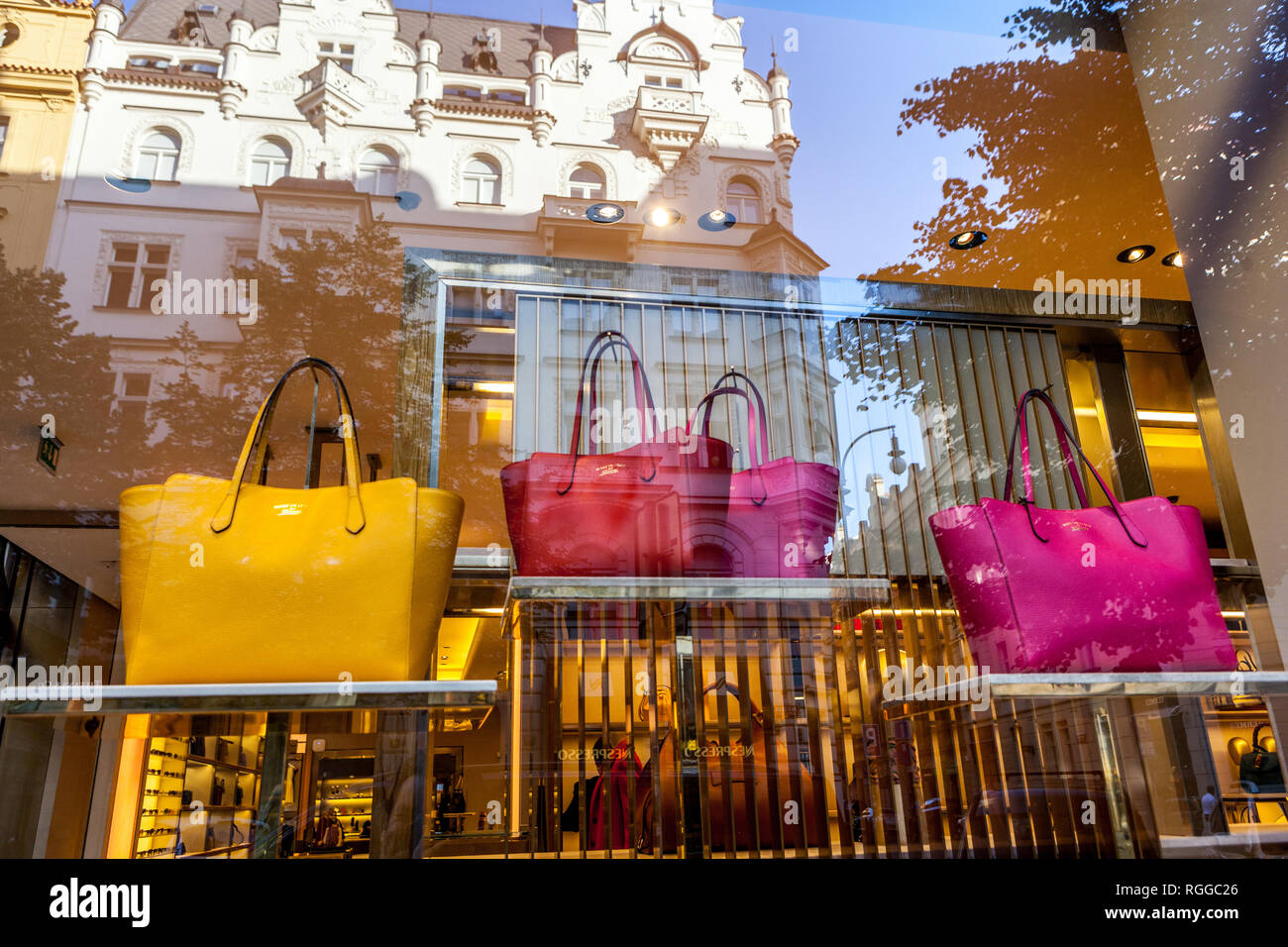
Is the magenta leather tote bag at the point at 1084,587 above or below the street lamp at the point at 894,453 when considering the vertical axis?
below

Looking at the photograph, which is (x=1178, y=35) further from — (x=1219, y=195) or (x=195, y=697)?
(x=195, y=697)

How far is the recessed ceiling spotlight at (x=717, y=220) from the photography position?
214cm

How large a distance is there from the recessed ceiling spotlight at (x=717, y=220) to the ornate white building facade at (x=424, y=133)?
0.01 metres

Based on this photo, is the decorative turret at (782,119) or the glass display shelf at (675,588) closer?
the glass display shelf at (675,588)

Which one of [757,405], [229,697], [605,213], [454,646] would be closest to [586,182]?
[605,213]

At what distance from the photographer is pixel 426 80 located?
86.2 inches

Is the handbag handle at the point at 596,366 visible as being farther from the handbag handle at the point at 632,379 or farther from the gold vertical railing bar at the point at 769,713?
the gold vertical railing bar at the point at 769,713

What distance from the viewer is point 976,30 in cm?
234

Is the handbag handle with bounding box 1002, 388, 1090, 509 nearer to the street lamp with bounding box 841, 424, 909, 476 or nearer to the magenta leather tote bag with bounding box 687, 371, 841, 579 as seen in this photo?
the street lamp with bounding box 841, 424, 909, 476

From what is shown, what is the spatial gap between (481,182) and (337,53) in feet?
1.62

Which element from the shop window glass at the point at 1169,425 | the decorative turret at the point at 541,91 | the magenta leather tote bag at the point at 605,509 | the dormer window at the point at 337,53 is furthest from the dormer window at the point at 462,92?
the shop window glass at the point at 1169,425

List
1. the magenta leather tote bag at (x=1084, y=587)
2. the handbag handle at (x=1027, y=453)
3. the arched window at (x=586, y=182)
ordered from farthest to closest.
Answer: the arched window at (x=586, y=182), the handbag handle at (x=1027, y=453), the magenta leather tote bag at (x=1084, y=587)

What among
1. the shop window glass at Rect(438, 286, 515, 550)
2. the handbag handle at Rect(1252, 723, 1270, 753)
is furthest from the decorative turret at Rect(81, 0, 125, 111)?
the handbag handle at Rect(1252, 723, 1270, 753)
